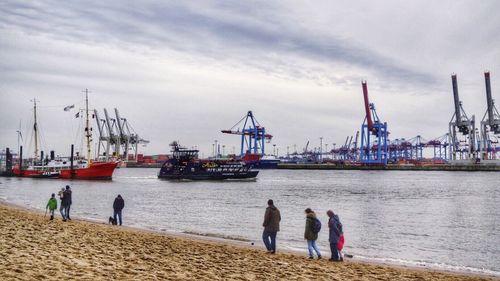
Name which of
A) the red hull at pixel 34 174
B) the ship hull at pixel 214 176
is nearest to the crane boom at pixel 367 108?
the ship hull at pixel 214 176

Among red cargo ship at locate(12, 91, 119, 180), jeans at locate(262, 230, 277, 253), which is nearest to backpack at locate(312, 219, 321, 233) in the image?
jeans at locate(262, 230, 277, 253)

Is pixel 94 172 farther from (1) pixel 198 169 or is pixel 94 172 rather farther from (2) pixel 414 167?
(2) pixel 414 167

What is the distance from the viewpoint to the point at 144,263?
12.0 meters

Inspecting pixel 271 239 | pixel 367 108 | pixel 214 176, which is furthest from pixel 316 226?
pixel 367 108

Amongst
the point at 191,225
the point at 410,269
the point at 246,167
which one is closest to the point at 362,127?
the point at 246,167

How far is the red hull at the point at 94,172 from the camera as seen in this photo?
9269 centimetres

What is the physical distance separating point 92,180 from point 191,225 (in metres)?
68.7

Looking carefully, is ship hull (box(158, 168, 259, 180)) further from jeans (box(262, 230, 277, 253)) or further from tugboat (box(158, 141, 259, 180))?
jeans (box(262, 230, 277, 253))

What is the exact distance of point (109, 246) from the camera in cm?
1461

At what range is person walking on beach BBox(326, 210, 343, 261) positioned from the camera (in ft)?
46.3

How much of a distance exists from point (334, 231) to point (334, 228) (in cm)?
13

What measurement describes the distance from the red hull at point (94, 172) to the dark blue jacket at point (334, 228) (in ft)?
276

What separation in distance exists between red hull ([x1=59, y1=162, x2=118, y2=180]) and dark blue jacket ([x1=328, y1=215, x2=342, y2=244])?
8400 centimetres

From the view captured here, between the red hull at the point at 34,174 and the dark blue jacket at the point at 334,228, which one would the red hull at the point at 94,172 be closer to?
the red hull at the point at 34,174
